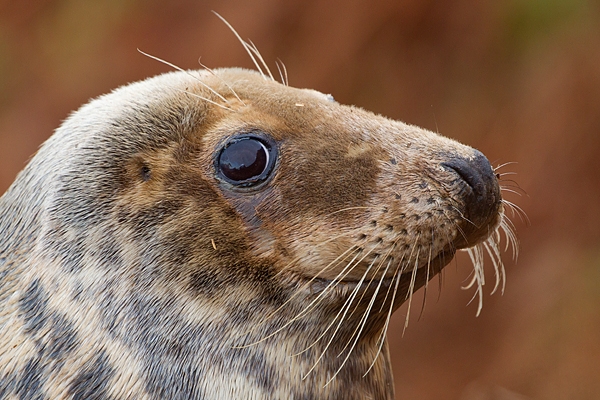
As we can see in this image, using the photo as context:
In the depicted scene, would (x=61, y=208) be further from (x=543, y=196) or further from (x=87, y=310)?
(x=543, y=196)

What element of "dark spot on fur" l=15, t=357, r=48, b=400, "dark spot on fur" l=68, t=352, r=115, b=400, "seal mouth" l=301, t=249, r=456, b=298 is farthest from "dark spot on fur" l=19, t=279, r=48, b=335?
"seal mouth" l=301, t=249, r=456, b=298

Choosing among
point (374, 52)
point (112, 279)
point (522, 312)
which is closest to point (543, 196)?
point (522, 312)

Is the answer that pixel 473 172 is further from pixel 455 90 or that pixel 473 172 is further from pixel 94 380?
pixel 455 90

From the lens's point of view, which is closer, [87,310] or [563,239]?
[87,310]

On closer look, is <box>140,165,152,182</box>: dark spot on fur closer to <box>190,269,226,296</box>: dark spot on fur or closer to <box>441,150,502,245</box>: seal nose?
<box>190,269,226,296</box>: dark spot on fur

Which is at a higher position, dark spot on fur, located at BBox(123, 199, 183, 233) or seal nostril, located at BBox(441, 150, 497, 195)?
seal nostril, located at BBox(441, 150, 497, 195)

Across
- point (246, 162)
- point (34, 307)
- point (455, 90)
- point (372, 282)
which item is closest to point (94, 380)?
point (34, 307)

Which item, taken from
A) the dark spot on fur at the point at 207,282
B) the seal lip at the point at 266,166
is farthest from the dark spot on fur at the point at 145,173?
the dark spot on fur at the point at 207,282
